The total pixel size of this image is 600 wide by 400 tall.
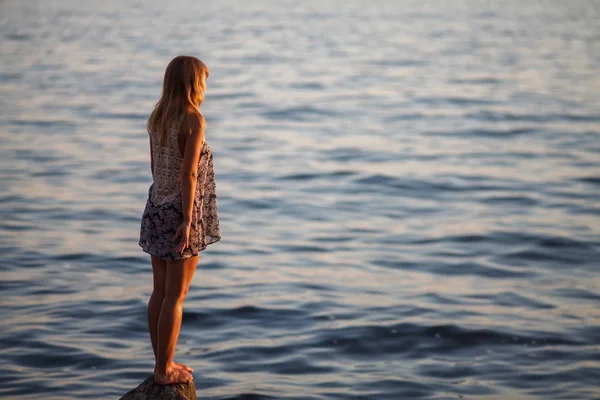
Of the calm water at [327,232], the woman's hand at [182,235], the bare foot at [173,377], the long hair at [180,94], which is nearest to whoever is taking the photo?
the long hair at [180,94]

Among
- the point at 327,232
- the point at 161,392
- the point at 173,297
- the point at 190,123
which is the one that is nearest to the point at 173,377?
the point at 161,392

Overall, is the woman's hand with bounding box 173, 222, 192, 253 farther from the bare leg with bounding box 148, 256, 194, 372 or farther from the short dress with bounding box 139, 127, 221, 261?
the bare leg with bounding box 148, 256, 194, 372

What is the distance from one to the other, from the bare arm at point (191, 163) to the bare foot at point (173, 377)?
1064 millimetres

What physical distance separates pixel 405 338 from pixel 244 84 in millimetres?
20577

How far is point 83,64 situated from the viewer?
1319 inches

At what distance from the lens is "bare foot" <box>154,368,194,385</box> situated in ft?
21.2

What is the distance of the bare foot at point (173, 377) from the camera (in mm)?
6449

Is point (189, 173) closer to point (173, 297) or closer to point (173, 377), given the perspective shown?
point (173, 297)

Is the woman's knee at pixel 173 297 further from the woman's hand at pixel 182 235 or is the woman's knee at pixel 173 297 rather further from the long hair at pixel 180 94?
the long hair at pixel 180 94

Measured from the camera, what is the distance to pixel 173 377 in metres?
6.48

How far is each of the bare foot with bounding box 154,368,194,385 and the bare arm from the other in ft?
3.49

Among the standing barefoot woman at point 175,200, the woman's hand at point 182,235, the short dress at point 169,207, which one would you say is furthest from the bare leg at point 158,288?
the woman's hand at point 182,235

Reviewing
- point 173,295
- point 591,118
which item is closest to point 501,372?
point 173,295

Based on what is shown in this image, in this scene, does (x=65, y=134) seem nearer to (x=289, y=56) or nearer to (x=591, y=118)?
(x=591, y=118)
